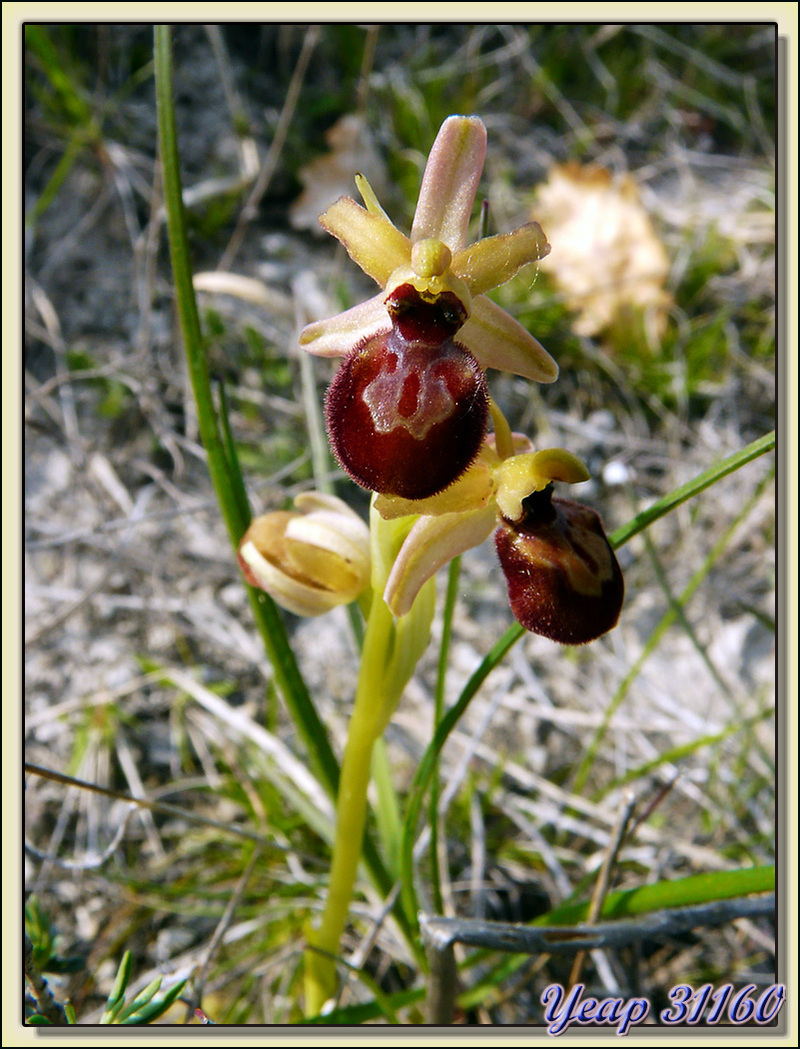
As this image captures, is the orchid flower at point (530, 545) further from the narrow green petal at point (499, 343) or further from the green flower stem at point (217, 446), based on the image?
the green flower stem at point (217, 446)

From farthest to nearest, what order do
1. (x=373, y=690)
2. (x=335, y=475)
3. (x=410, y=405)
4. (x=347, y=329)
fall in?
(x=335, y=475)
(x=373, y=690)
(x=347, y=329)
(x=410, y=405)

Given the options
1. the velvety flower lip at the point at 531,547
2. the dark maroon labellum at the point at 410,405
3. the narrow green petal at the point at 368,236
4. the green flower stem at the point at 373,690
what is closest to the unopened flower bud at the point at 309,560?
the green flower stem at the point at 373,690

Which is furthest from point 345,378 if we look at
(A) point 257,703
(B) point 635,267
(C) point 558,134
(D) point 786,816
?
(C) point 558,134

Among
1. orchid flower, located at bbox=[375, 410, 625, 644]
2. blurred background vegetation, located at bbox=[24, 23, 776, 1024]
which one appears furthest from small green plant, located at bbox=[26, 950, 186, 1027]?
orchid flower, located at bbox=[375, 410, 625, 644]

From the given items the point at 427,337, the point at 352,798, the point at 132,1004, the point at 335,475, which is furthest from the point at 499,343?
the point at 335,475

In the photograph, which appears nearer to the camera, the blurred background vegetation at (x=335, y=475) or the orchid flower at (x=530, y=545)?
the orchid flower at (x=530, y=545)

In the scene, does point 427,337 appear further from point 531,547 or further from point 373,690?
point 373,690
